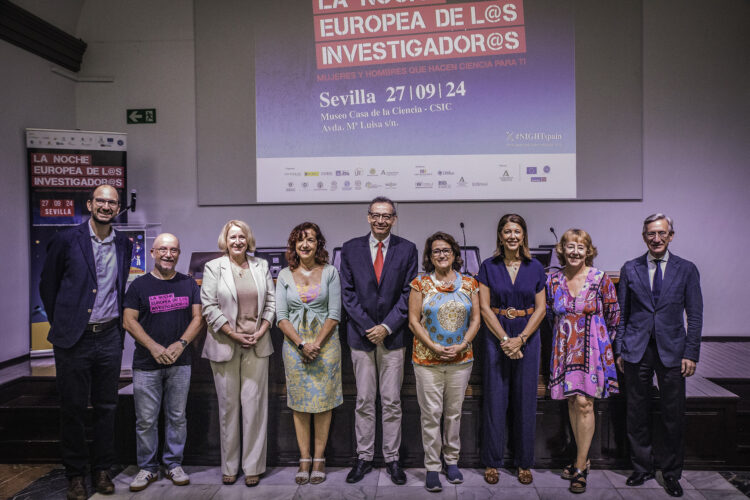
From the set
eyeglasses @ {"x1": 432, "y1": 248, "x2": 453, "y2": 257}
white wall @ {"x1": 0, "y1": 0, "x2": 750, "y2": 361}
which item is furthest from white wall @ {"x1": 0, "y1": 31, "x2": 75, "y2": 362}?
eyeglasses @ {"x1": 432, "y1": 248, "x2": 453, "y2": 257}

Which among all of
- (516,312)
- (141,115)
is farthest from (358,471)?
(141,115)

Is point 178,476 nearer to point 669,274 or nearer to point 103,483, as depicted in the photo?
point 103,483

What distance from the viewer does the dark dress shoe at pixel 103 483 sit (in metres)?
2.57

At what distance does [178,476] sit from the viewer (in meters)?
2.66

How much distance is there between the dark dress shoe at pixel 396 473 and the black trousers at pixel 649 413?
1.34 m

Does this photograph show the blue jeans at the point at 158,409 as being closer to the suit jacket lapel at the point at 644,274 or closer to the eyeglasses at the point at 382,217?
the eyeglasses at the point at 382,217

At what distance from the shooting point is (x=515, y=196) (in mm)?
4484

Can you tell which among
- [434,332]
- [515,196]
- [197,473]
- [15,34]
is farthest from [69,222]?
[515,196]

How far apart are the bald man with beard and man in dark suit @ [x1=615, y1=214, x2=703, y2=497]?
2507 millimetres

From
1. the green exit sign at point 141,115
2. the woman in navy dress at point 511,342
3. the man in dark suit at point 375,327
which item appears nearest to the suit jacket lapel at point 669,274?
the woman in navy dress at point 511,342

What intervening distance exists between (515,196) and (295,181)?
7.17 feet

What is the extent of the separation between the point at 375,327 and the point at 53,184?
347 centimetres

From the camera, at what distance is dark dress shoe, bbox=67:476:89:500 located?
8.25ft

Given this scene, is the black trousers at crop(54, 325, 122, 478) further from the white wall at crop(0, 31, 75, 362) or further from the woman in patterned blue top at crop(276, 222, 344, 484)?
the white wall at crop(0, 31, 75, 362)
